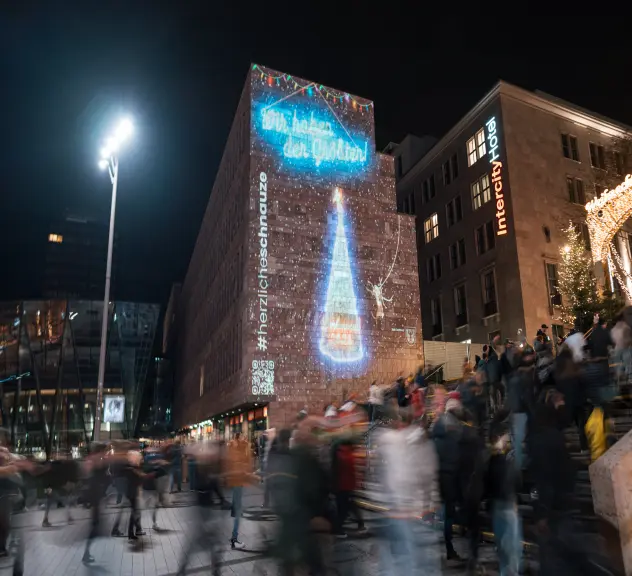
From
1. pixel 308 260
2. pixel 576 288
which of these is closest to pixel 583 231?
pixel 576 288

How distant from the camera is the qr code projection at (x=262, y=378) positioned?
87.6ft

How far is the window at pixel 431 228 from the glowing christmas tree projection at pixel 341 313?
13052 millimetres

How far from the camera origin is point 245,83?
3169 centimetres

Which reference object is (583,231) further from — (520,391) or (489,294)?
(520,391)

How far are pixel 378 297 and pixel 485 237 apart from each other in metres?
9.44

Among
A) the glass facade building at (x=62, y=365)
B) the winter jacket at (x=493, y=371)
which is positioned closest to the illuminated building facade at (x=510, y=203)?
the winter jacket at (x=493, y=371)

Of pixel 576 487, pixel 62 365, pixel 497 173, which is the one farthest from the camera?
pixel 62 365

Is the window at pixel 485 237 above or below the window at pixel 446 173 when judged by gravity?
below

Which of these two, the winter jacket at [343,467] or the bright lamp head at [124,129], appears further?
the bright lamp head at [124,129]

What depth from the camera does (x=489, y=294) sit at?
34438 millimetres

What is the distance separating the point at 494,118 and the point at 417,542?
3233cm

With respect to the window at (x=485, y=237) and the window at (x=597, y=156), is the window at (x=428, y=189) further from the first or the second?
the window at (x=597, y=156)

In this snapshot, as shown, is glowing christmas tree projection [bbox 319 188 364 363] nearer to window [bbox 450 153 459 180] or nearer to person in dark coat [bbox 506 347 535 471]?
window [bbox 450 153 459 180]

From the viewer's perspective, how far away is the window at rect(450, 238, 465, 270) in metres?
37.9
